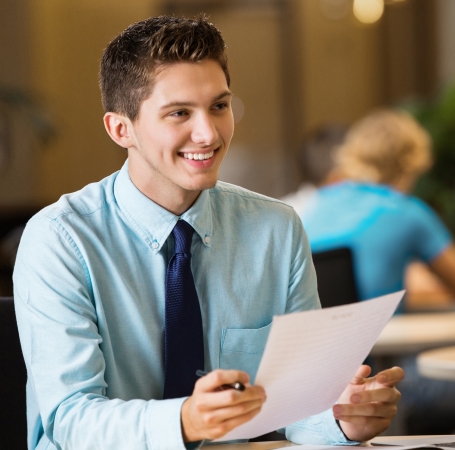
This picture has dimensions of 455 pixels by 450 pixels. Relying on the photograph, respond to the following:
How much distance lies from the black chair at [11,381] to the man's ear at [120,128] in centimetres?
33

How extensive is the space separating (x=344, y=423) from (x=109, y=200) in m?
0.52

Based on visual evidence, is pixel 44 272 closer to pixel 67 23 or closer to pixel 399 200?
pixel 399 200

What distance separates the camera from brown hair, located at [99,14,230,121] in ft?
4.21

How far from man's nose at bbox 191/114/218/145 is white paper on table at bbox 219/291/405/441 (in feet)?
1.17

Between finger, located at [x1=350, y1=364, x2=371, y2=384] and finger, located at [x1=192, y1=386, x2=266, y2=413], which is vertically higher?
finger, located at [x1=192, y1=386, x2=266, y2=413]

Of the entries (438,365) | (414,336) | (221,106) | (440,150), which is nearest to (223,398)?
(221,106)

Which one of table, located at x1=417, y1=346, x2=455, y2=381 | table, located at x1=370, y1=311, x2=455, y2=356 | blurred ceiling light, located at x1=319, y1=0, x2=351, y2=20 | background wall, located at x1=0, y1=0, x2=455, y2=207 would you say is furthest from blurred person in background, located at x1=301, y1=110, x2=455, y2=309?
blurred ceiling light, located at x1=319, y1=0, x2=351, y2=20

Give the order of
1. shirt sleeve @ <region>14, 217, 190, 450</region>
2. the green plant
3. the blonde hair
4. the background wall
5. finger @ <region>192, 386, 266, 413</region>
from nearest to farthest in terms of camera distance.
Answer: finger @ <region>192, 386, 266, 413</region> → shirt sleeve @ <region>14, 217, 190, 450</region> → the blonde hair → the green plant → the background wall

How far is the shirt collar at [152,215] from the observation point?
1.37m

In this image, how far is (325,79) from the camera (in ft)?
26.8

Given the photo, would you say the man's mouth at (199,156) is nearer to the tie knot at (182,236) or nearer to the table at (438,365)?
the tie knot at (182,236)

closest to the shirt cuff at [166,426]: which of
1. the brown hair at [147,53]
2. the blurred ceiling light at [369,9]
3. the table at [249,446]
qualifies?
the table at [249,446]

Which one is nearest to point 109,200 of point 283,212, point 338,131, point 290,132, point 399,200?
point 283,212

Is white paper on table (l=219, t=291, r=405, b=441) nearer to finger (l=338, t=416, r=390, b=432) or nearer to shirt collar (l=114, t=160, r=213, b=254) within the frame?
finger (l=338, t=416, r=390, b=432)
